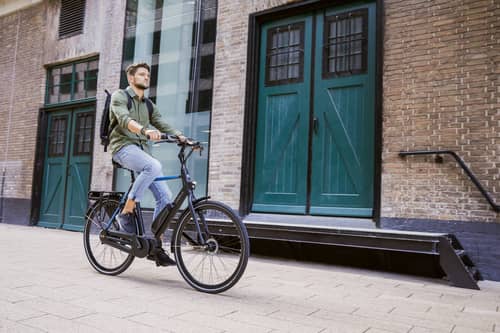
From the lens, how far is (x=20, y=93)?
11.3 metres

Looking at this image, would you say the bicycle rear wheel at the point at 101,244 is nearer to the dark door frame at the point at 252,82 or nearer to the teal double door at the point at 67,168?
the dark door frame at the point at 252,82

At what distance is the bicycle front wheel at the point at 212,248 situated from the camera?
11.5 feet

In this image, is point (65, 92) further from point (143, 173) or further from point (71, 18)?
point (143, 173)

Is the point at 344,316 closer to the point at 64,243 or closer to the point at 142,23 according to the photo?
the point at 64,243

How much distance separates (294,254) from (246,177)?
151 cm

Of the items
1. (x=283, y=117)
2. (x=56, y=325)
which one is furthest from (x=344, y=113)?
(x=56, y=325)

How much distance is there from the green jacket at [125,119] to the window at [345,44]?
10.5 ft

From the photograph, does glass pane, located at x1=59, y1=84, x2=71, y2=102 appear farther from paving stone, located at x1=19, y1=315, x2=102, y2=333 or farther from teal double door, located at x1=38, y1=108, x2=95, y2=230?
paving stone, located at x1=19, y1=315, x2=102, y2=333

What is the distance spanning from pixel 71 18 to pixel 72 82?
5.16 ft

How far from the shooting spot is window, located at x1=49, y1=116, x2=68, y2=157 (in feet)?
34.2

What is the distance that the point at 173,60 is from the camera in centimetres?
852

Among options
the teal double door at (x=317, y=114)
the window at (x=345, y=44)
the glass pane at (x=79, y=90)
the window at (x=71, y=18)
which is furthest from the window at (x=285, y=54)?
the window at (x=71, y=18)

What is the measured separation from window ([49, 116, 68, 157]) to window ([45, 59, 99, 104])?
48 cm

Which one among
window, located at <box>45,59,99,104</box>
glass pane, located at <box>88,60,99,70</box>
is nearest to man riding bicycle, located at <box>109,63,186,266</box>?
window, located at <box>45,59,99,104</box>
